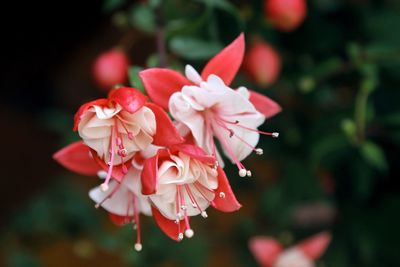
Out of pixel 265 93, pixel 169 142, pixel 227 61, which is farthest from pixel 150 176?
pixel 265 93

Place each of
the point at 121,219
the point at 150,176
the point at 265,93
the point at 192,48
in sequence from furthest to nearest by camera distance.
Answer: the point at 265,93 → the point at 192,48 → the point at 121,219 → the point at 150,176

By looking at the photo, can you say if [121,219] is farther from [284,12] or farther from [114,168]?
[284,12]

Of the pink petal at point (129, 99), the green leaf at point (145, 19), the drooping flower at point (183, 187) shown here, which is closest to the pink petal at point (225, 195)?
the drooping flower at point (183, 187)

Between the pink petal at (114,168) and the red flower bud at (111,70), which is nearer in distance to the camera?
the pink petal at (114,168)

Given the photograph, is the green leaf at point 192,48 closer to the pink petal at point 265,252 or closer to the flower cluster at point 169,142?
the flower cluster at point 169,142

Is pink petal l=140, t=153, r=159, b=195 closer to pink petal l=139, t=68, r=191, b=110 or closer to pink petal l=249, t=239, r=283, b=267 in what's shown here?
pink petal l=139, t=68, r=191, b=110

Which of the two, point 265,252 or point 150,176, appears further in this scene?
point 265,252

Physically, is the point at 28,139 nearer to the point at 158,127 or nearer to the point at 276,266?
the point at 276,266

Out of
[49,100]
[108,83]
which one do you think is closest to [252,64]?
[108,83]
